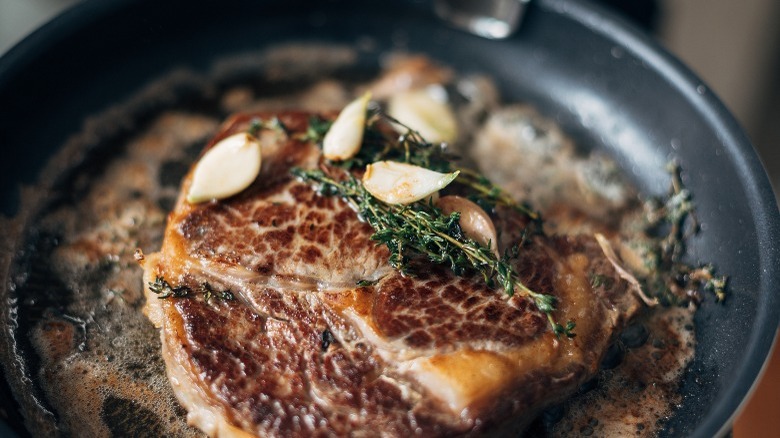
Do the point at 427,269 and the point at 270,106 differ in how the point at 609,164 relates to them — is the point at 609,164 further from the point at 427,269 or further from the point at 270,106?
the point at 270,106

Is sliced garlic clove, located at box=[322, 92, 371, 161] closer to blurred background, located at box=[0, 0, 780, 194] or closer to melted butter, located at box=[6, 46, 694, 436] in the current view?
melted butter, located at box=[6, 46, 694, 436]

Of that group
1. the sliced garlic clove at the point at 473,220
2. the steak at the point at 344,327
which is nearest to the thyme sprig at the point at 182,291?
the steak at the point at 344,327

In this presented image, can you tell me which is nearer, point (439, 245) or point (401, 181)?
point (439, 245)

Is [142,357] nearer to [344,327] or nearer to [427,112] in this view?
[344,327]

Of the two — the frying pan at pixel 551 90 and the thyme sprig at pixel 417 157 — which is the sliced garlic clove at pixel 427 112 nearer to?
the frying pan at pixel 551 90

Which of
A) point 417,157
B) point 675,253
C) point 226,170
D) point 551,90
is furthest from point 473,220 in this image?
point 551,90

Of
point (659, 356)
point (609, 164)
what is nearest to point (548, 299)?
point (659, 356)

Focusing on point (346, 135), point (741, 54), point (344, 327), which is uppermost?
point (346, 135)
